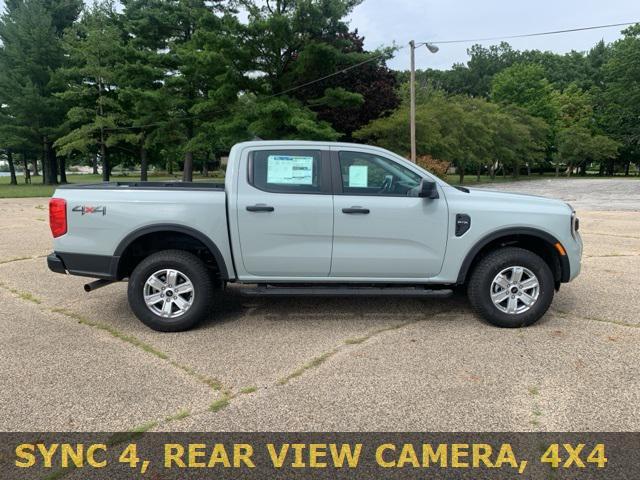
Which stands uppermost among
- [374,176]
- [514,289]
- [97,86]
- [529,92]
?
[529,92]

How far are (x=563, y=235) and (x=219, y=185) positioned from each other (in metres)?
3.44

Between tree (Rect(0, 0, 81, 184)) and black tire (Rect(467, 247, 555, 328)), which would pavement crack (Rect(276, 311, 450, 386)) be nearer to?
black tire (Rect(467, 247, 555, 328))

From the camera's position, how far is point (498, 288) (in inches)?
181

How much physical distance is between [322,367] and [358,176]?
1.86m

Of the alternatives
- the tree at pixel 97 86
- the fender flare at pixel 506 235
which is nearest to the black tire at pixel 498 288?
the fender flare at pixel 506 235

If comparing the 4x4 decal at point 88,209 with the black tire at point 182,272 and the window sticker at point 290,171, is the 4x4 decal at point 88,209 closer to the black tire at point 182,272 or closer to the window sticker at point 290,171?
the black tire at point 182,272

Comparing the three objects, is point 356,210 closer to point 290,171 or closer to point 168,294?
point 290,171

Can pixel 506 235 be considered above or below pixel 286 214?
below

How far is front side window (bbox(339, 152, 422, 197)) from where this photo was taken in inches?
181

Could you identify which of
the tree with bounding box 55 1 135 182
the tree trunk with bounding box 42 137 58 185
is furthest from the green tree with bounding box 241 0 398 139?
the tree trunk with bounding box 42 137 58 185

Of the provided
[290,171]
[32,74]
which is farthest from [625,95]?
[290,171]

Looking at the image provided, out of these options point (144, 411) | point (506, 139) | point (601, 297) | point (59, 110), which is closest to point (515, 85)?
point (506, 139)

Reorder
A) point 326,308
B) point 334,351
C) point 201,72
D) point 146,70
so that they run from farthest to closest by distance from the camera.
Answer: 1. point 146,70
2. point 201,72
3. point 326,308
4. point 334,351

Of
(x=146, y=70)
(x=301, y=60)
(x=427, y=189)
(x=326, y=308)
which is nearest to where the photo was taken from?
(x=427, y=189)
